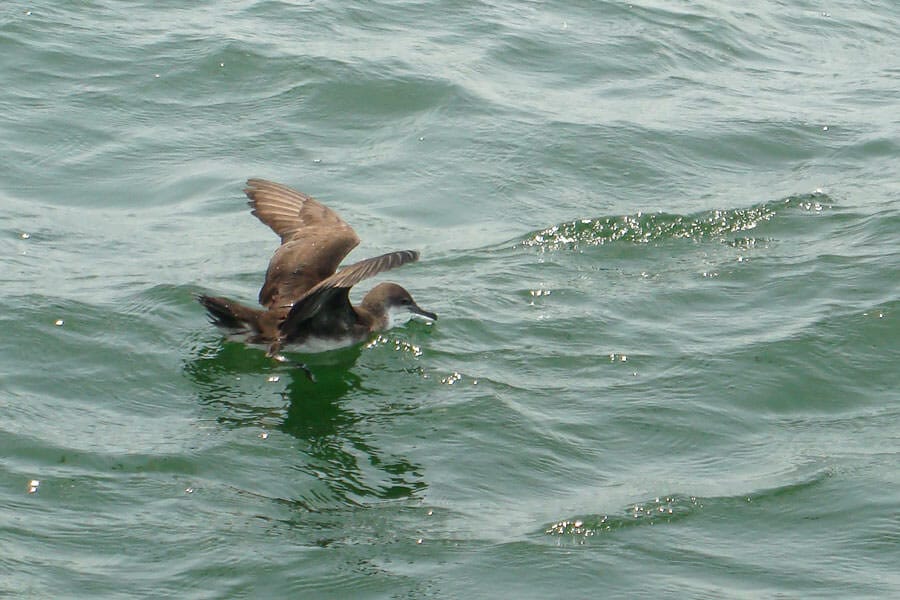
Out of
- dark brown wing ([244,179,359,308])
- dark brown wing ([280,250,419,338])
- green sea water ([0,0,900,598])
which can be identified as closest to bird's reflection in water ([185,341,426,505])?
green sea water ([0,0,900,598])

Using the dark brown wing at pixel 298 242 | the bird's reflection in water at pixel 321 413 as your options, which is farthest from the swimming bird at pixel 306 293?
the bird's reflection in water at pixel 321 413

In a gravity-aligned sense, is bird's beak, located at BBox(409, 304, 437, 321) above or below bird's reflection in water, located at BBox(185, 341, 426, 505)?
above

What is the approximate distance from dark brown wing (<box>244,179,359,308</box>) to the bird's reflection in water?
1.37ft

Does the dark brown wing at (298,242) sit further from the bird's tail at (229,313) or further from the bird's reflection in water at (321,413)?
the bird's reflection in water at (321,413)

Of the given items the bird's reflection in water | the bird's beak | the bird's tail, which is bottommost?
the bird's reflection in water

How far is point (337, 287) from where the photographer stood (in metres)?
7.30

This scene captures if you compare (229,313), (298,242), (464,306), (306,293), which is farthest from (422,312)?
(229,313)

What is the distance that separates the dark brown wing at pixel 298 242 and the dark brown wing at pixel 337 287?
0.16 meters

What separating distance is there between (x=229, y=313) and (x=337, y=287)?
2.15 feet

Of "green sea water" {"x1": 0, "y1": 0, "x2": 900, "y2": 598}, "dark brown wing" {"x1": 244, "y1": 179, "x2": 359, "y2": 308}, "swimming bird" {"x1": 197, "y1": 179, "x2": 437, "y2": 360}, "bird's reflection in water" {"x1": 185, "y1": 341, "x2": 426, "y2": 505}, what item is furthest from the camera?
"dark brown wing" {"x1": 244, "y1": 179, "x2": 359, "y2": 308}

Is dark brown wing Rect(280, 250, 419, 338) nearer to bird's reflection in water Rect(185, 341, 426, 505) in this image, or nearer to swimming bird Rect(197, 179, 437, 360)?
swimming bird Rect(197, 179, 437, 360)

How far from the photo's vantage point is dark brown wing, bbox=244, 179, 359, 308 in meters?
8.05

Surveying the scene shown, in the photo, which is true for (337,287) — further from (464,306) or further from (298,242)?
(464,306)

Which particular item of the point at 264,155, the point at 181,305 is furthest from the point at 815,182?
the point at 181,305
